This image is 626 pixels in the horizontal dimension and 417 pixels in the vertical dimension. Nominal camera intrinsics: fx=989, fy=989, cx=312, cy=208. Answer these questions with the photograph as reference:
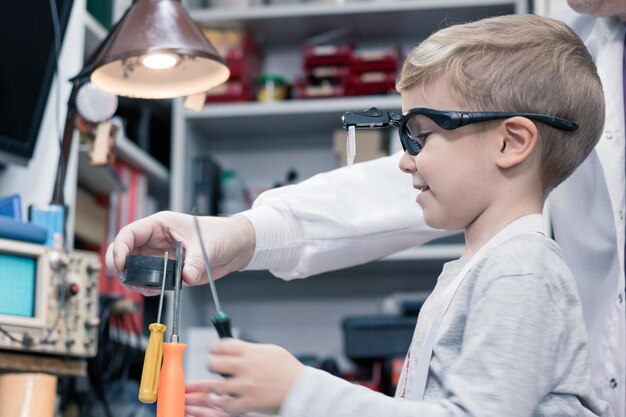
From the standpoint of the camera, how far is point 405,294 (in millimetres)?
2943

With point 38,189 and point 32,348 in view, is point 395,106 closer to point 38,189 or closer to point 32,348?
point 38,189

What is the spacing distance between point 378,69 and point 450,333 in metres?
2.18

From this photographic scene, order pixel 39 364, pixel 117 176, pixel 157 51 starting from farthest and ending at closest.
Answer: pixel 117 176
pixel 39 364
pixel 157 51

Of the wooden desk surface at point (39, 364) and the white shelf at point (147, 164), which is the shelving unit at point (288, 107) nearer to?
the white shelf at point (147, 164)

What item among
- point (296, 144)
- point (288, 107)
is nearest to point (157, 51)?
point (288, 107)

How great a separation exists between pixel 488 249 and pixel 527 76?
0.19 m

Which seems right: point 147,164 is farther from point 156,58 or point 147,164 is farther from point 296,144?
point 156,58

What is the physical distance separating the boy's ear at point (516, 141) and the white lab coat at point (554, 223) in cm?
37

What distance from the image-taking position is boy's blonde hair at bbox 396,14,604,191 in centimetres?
103

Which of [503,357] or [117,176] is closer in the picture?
[503,357]

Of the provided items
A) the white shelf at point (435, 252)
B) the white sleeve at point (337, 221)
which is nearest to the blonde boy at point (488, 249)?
the white sleeve at point (337, 221)

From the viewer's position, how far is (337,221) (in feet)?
4.46

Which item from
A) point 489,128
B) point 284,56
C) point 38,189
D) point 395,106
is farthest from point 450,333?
point 284,56

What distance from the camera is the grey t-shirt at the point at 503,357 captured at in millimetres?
844
